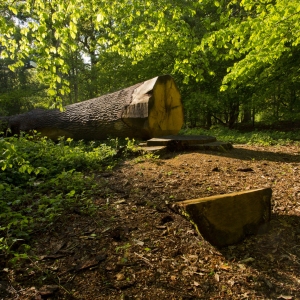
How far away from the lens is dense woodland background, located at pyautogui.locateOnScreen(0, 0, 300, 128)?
10.3 ft

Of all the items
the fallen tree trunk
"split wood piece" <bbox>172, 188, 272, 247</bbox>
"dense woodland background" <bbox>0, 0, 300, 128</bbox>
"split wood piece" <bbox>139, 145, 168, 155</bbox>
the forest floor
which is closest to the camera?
the forest floor

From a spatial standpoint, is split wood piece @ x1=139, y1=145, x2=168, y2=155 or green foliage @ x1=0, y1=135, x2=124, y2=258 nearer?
green foliage @ x1=0, y1=135, x2=124, y2=258

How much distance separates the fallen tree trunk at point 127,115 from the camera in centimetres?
566

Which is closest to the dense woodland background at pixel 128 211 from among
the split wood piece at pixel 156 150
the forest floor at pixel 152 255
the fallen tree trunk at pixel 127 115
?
the forest floor at pixel 152 255

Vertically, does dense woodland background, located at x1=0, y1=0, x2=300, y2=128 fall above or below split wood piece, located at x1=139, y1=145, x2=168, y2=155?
above

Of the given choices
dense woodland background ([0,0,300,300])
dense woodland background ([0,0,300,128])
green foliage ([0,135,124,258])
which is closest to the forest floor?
dense woodland background ([0,0,300,300])

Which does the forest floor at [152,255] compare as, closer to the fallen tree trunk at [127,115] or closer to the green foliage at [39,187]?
the green foliage at [39,187]

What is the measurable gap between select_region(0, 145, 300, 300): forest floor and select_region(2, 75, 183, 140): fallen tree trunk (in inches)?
109

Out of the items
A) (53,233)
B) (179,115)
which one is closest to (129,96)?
(179,115)

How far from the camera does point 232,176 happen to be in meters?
3.57

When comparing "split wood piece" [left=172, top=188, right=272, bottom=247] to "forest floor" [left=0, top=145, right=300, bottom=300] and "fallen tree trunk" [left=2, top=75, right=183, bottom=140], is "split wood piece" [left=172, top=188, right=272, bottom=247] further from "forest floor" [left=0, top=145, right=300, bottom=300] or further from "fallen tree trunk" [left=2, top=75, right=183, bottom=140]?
"fallen tree trunk" [left=2, top=75, right=183, bottom=140]

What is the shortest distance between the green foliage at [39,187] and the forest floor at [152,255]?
13 centimetres

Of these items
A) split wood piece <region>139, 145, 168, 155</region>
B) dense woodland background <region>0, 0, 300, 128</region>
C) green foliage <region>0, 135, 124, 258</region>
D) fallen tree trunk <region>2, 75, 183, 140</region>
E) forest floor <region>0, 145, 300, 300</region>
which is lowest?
forest floor <region>0, 145, 300, 300</region>

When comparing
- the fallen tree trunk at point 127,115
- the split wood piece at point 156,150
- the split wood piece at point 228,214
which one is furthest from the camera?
the fallen tree trunk at point 127,115
